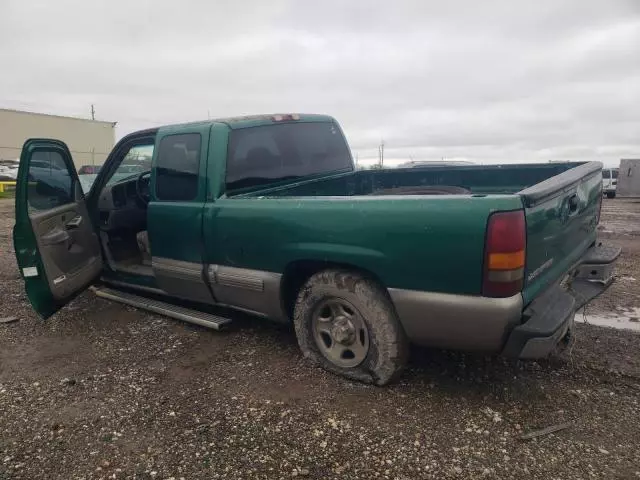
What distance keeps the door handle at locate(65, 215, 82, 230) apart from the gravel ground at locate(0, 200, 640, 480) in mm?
1025

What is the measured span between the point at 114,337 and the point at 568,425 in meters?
3.46

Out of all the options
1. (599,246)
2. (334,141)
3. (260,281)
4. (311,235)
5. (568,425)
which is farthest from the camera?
(334,141)

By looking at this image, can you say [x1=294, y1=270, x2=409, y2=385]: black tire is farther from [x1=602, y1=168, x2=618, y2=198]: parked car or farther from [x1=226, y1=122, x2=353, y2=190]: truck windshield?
[x1=602, y1=168, x2=618, y2=198]: parked car

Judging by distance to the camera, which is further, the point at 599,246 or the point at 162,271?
the point at 162,271

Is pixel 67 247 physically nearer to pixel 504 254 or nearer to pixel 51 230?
pixel 51 230

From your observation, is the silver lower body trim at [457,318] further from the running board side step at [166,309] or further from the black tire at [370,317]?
the running board side step at [166,309]

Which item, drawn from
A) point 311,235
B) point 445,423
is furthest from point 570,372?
point 311,235

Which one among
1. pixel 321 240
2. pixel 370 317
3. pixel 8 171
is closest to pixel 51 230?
pixel 321 240

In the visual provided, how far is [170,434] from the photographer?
272 centimetres

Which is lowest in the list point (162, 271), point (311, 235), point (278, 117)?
point (162, 271)

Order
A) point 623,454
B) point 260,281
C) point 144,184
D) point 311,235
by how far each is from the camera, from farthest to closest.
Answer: point 144,184, point 260,281, point 311,235, point 623,454

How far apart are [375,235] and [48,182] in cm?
301

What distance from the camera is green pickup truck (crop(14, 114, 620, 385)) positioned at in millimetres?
2559

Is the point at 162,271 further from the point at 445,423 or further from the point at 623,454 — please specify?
the point at 623,454
